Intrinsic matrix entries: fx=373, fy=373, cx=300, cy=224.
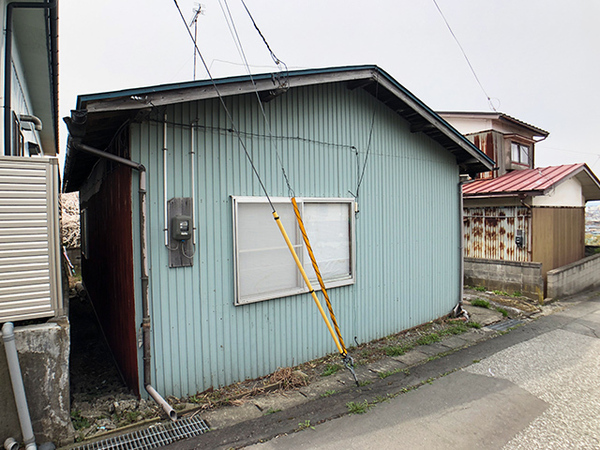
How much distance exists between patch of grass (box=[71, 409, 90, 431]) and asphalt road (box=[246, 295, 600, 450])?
168cm

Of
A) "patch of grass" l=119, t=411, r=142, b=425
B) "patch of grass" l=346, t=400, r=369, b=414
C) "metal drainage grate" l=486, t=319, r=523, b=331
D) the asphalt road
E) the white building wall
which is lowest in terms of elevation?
"metal drainage grate" l=486, t=319, r=523, b=331

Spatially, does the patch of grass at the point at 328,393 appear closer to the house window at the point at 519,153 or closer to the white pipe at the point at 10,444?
the white pipe at the point at 10,444

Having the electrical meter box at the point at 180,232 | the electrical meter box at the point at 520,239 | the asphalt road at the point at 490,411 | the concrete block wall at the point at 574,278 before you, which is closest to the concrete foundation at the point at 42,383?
the electrical meter box at the point at 180,232

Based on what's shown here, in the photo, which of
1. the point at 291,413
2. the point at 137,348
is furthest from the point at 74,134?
the point at 291,413

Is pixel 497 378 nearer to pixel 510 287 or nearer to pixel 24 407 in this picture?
pixel 24 407

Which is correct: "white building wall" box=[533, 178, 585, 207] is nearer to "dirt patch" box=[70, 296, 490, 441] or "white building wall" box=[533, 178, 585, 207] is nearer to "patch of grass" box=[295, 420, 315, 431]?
"dirt patch" box=[70, 296, 490, 441]

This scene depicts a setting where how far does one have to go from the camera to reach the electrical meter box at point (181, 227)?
4.09m

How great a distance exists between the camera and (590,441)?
3543mm

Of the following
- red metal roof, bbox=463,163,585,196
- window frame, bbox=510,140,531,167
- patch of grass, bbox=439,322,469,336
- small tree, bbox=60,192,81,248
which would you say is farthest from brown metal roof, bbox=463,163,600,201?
small tree, bbox=60,192,81,248

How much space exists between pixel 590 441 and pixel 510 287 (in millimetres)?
7417

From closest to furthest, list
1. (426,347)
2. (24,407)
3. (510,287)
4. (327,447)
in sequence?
1. (24,407)
2. (327,447)
3. (426,347)
4. (510,287)

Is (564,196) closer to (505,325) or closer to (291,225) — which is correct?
(505,325)

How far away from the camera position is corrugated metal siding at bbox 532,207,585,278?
10086 mm

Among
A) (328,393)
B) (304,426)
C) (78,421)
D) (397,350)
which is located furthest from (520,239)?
(78,421)
